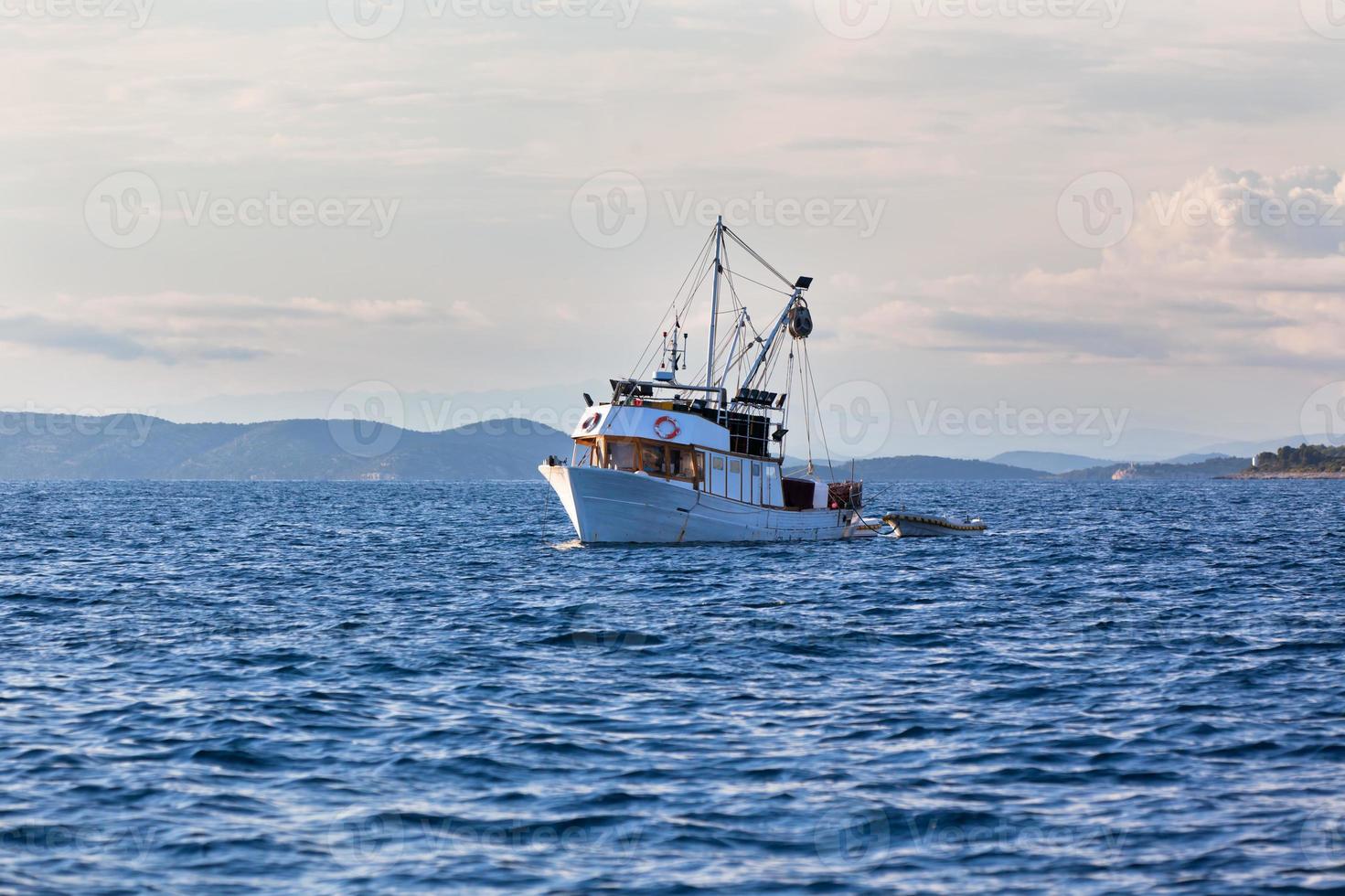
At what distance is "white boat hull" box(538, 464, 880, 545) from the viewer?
5516 cm

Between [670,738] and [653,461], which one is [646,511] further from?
[670,738]

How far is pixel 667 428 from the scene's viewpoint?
5644cm

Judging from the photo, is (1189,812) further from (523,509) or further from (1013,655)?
(523,509)

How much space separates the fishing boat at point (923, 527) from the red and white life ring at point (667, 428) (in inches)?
832

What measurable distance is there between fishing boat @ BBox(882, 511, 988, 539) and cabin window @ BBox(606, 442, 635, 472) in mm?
21712

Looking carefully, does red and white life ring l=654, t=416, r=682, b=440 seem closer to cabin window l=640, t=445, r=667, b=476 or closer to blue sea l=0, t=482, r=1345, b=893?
cabin window l=640, t=445, r=667, b=476

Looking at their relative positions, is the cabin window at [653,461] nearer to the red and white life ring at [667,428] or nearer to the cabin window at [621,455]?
the cabin window at [621,455]

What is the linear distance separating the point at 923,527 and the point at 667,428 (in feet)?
81.0

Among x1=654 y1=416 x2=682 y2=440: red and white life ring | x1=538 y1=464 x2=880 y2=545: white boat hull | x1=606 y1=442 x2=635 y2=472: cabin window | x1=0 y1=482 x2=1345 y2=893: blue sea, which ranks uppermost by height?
x1=654 y1=416 x2=682 y2=440: red and white life ring

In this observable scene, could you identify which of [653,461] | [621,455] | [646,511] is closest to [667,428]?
[653,461]

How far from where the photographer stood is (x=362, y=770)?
17828 millimetres

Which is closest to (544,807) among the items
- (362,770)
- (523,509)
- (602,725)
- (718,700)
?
(362,770)

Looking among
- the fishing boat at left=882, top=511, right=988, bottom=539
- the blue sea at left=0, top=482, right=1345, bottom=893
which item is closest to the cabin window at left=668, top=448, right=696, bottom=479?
the blue sea at left=0, top=482, right=1345, bottom=893

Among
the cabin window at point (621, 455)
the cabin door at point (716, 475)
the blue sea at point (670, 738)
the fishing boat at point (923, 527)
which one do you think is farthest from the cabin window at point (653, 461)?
the fishing boat at point (923, 527)
